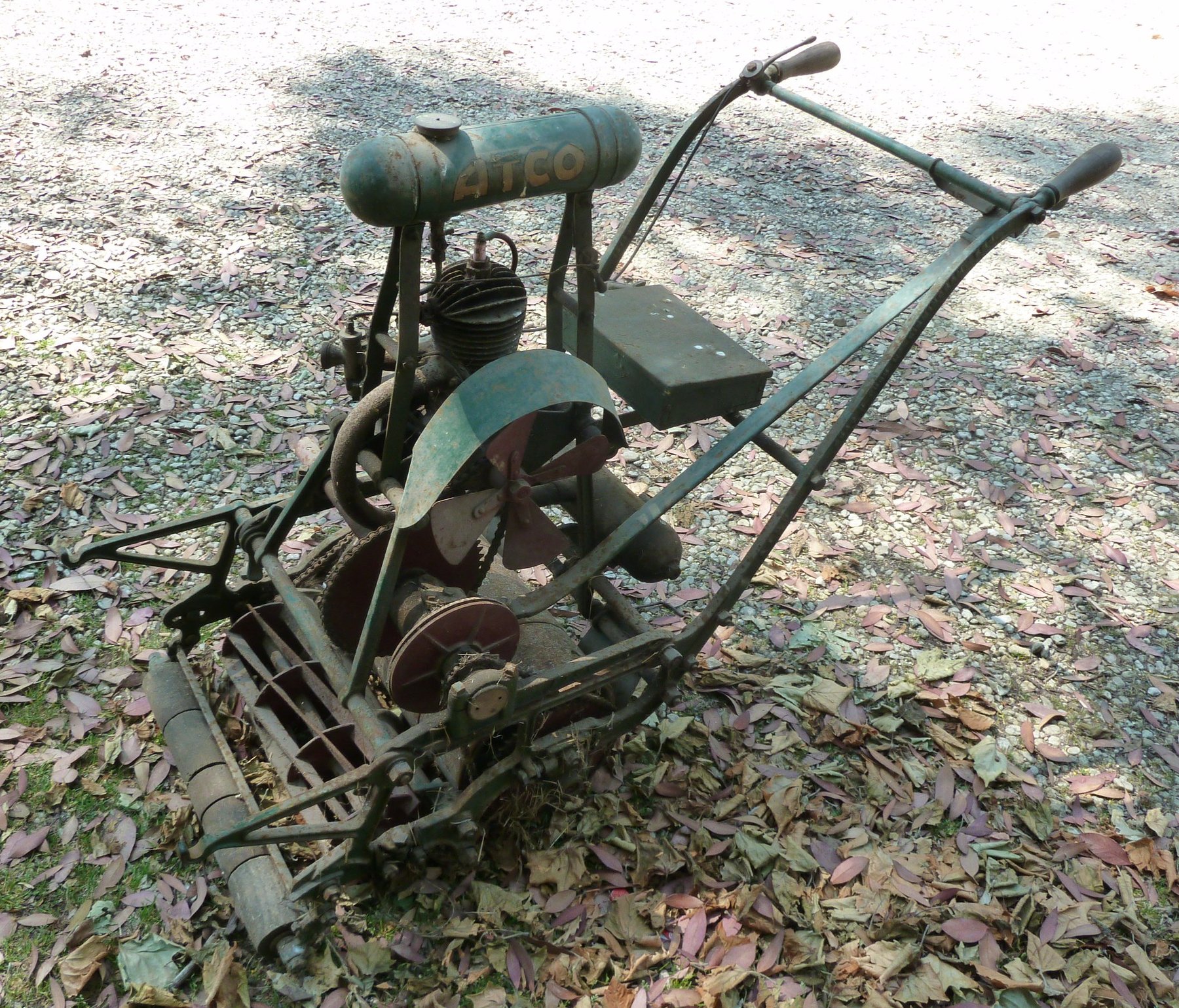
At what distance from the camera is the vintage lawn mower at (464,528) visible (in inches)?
104

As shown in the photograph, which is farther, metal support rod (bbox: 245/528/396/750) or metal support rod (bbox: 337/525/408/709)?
metal support rod (bbox: 245/528/396/750)

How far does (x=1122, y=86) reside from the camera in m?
10.0

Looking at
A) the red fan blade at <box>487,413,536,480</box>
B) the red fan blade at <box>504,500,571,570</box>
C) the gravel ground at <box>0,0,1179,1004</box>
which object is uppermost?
the red fan blade at <box>487,413,536,480</box>

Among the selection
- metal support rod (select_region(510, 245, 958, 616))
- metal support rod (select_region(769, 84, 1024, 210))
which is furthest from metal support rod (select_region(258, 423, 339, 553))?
metal support rod (select_region(769, 84, 1024, 210))

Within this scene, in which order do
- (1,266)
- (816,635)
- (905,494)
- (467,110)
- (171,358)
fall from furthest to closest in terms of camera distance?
1. (467,110)
2. (1,266)
3. (171,358)
4. (905,494)
5. (816,635)

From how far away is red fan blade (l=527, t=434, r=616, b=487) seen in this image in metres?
2.93

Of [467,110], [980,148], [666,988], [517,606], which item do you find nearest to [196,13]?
[467,110]

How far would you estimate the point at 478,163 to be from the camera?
8.26 ft

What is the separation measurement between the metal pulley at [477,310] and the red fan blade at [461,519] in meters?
0.42

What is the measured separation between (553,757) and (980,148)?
24.8ft

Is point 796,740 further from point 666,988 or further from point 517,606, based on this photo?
point 517,606

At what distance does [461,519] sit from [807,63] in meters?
2.20

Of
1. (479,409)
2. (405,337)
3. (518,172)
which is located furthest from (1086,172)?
(405,337)

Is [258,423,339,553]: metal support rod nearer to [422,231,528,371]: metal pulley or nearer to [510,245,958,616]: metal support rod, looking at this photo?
[422,231,528,371]: metal pulley
